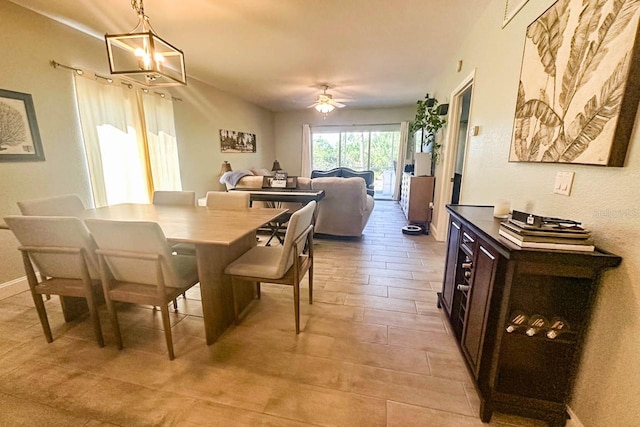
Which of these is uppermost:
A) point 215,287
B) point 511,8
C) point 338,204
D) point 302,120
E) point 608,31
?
point 302,120

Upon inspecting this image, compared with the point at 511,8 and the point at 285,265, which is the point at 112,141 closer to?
the point at 285,265

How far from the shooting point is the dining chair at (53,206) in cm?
191

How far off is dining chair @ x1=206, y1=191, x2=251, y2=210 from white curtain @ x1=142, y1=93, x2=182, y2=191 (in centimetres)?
175

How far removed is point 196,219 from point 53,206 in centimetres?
122

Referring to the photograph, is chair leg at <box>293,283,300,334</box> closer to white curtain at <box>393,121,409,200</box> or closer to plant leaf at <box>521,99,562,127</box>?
plant leaf at <box>521,99,562,127</box>

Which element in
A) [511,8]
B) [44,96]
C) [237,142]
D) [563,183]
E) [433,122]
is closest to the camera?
[563,183]

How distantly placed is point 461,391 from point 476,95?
2.50m

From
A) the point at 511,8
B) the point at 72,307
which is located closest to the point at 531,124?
the point at 511,8

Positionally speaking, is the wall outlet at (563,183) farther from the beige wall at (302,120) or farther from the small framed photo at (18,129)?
the beige wall at (302,120)

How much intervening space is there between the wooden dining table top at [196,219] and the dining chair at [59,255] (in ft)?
1.26

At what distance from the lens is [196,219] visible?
1.96 meters

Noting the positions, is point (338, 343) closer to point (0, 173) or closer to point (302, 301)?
point (302, 301)

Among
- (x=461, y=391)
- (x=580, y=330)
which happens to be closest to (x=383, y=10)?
(x=580, y=330)

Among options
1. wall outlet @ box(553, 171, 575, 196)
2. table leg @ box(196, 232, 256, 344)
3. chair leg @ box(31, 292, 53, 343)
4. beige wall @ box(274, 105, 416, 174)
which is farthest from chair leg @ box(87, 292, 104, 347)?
beige wall @ box(274, 105, 416, 174)
